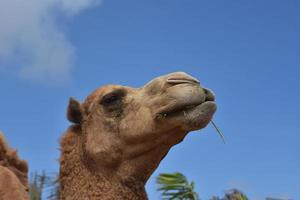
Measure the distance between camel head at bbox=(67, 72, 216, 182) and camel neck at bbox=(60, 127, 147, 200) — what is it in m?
0.07

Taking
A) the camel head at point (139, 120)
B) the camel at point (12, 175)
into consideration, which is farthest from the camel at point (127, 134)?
the camel at point (12, 175)

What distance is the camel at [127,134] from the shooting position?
4875 mm

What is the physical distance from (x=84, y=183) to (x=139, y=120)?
2.43 ft

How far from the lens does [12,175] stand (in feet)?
15.8

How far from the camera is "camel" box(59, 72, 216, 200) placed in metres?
4.88

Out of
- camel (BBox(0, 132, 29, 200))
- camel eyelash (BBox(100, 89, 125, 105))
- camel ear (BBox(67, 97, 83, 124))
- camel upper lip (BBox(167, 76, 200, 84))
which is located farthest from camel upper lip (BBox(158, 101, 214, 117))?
camel (BBox(0, 132, 29, 200))

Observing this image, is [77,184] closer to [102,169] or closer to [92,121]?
[102,169]

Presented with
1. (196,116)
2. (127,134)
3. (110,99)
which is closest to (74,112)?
(110,99)

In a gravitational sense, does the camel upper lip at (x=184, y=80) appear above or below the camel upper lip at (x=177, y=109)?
above

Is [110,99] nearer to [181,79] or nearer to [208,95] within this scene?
[181,79]

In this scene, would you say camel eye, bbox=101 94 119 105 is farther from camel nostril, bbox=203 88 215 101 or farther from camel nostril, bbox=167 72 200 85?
camel nostril, bbox=203 88 215 101

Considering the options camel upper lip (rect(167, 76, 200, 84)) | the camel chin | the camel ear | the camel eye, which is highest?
the camel ear

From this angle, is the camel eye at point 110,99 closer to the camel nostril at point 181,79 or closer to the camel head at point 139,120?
the camel head at point 139,120

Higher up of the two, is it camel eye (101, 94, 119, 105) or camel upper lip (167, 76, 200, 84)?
camel eye (101, 94, 119, 105)
